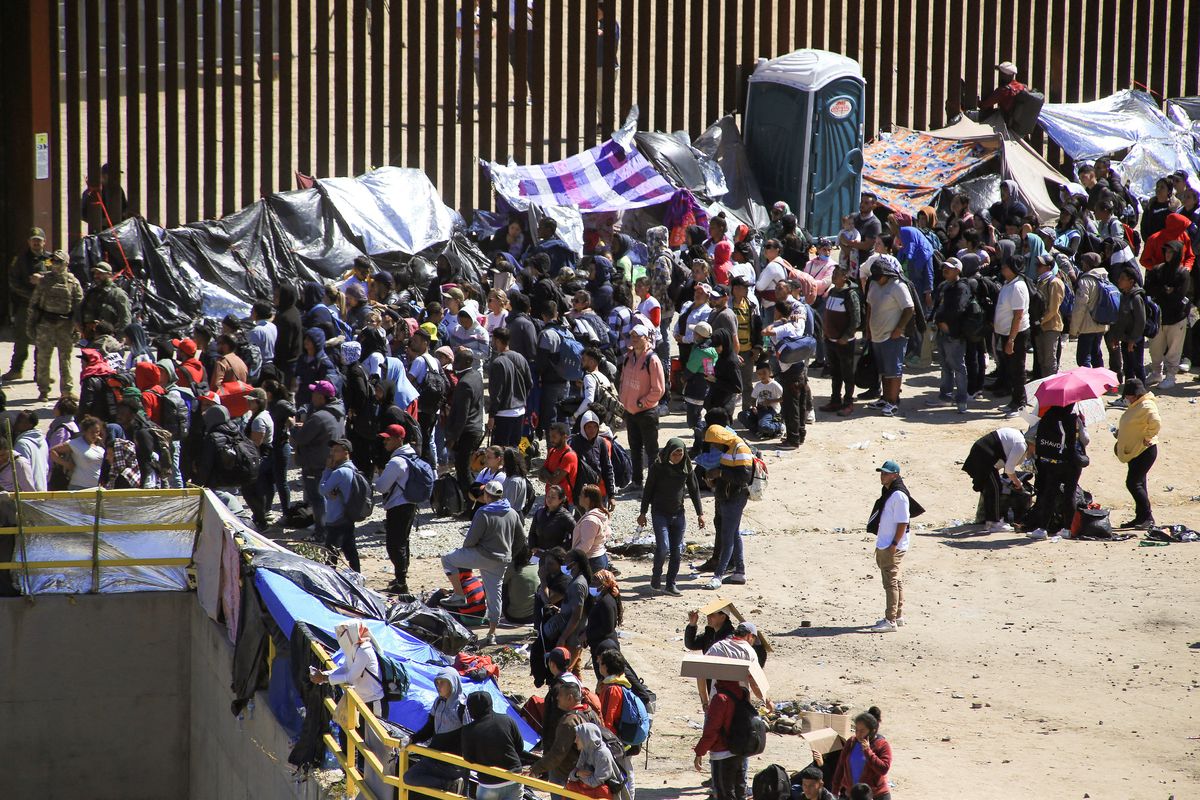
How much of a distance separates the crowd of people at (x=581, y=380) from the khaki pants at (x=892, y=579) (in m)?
0.02

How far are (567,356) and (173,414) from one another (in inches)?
156

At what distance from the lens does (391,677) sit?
32.6 ft

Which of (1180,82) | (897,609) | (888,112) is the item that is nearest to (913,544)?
(897,609)

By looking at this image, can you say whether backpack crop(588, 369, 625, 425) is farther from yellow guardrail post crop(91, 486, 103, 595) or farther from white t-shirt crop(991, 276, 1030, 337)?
white t-shirt crop(991, 276, 1030, 337)

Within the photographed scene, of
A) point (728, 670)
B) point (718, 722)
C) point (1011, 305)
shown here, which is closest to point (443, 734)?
point (718, 722)

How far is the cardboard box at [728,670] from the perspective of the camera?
33.6ft

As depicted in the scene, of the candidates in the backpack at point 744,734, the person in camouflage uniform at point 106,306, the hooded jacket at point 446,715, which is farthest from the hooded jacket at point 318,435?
the backpack at point 744,734

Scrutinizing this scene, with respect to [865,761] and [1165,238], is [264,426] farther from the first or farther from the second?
[1165,238]

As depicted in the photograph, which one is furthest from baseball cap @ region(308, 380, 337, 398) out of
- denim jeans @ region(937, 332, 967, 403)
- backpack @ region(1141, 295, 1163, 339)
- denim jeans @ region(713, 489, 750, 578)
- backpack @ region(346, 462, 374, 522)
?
backpack @ region(1141, 295, 1163, 339)

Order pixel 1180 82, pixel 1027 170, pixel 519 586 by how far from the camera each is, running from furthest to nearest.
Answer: pixel 1180 82 < pixel 1027 170 < pixel 519 586

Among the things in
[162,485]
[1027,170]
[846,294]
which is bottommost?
[162,485]

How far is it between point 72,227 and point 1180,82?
20235 mm

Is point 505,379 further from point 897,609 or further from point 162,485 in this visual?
point 897,609

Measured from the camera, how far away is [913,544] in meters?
15.9
